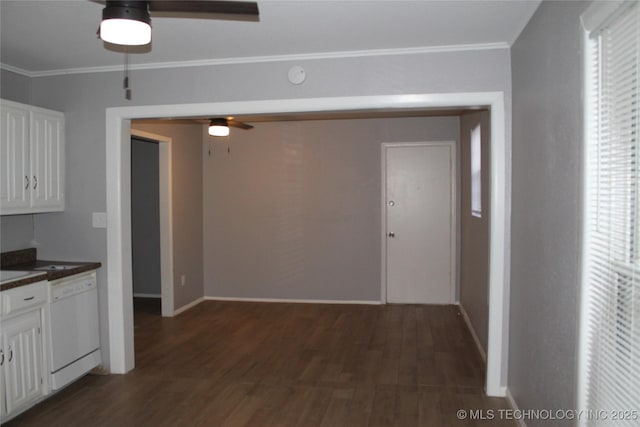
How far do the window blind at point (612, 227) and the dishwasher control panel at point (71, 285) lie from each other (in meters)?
3.28

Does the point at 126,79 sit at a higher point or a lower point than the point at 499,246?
higher

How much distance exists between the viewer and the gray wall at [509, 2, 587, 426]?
2.11 metres

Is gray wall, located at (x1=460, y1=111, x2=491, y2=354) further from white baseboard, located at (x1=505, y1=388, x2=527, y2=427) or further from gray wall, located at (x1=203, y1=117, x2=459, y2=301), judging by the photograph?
gray wall, located at (x1=203, y1=117, x2=459, y2=301)

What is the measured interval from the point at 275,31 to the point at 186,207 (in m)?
3.63

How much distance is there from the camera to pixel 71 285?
12.1 ft

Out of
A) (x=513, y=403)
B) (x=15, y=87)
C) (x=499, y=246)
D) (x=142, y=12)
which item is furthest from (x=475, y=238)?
(x=15, y=87)

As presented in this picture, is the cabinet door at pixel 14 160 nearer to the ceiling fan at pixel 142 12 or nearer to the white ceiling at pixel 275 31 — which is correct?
the white ceiling at pixel 275 31

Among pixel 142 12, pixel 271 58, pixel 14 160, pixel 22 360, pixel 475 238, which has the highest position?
pixel 271 58

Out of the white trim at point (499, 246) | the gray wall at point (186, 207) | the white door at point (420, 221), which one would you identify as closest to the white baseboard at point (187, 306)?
the gray wall at point (186, 207)

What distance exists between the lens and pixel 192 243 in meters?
6.42

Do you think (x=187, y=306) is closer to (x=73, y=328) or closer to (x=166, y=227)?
(x=166, y=227)

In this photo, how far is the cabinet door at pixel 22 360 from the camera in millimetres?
3082

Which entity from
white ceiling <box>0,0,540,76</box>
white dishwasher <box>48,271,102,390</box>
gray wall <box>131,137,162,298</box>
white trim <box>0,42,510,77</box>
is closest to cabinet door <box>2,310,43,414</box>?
white dishwasher <box>48,271,102,390</box>

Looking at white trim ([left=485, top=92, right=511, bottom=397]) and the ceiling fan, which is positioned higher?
the ceiling fan
